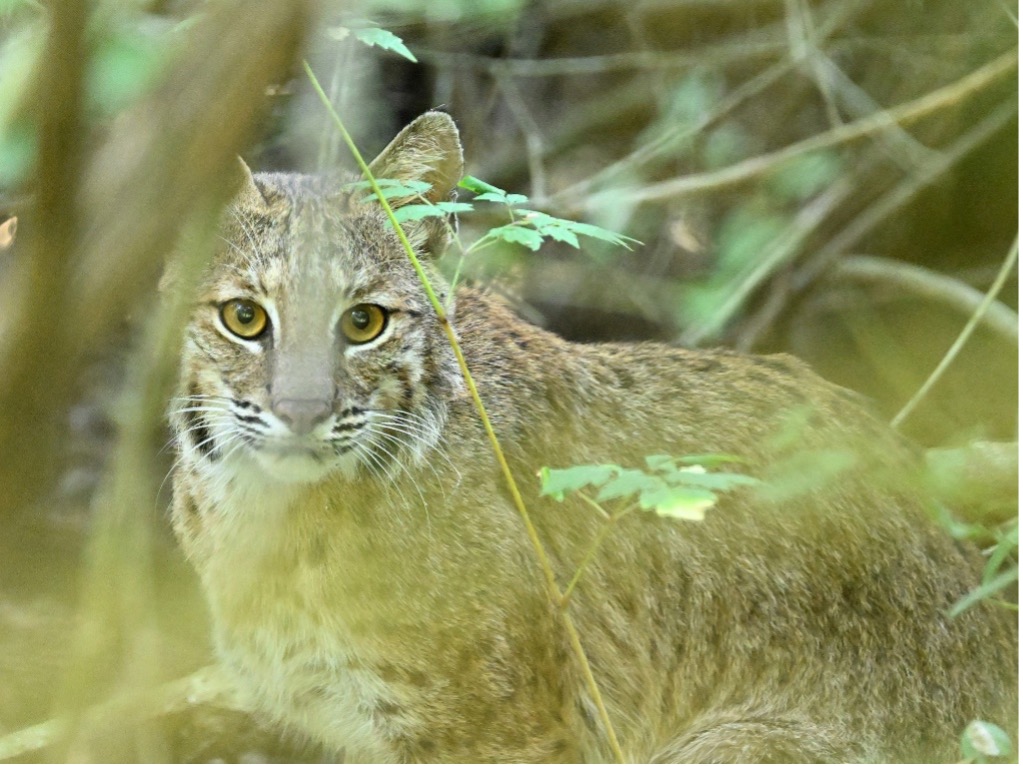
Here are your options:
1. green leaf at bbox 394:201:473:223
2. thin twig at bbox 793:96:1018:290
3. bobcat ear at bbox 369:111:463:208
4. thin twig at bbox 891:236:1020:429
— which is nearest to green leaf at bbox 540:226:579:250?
green leaf at bbox 394:201:473:223

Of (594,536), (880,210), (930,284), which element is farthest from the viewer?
(880,210)

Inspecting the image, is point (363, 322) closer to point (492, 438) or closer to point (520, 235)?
point (492, 438)

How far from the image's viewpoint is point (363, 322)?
336 centimetres

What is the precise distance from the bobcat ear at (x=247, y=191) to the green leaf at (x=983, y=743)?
2364 millimetres

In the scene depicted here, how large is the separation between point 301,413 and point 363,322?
14.7 inches

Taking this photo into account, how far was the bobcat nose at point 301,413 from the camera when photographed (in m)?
3.10

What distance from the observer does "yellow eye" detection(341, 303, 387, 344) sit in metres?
3.34

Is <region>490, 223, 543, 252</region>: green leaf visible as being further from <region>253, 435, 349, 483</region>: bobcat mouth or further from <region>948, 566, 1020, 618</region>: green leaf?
<region>948, 566, 1020, 618</region>: green leaf

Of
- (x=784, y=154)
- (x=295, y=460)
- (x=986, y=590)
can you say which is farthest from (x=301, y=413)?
(x=784, y=154)

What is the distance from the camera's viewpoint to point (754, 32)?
584 centimetres

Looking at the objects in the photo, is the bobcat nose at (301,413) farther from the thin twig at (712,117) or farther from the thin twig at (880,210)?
the thin twig at (880,210)

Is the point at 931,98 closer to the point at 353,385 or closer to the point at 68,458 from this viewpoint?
the point at 353,385

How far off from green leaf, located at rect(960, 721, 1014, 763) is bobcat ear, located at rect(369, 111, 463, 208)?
2001mm

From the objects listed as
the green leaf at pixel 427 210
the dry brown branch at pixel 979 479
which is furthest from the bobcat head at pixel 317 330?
the dry brown branch at pixel 979 479
